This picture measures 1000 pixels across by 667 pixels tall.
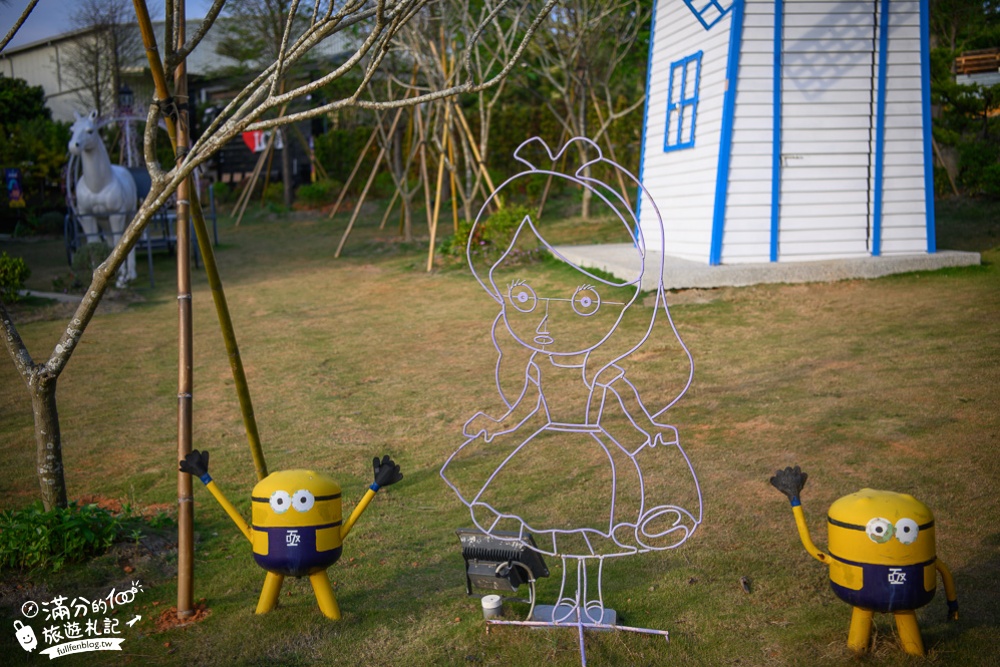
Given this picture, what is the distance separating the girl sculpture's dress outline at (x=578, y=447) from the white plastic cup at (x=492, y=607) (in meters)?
0.22

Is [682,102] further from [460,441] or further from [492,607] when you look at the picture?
[492,607]

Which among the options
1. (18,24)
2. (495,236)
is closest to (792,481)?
(18,24)

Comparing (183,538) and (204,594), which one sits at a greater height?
(183,538)

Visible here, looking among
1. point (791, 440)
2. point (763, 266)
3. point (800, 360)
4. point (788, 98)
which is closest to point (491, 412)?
point (791, 440)

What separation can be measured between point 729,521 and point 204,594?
2434mm

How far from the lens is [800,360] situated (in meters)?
6.85

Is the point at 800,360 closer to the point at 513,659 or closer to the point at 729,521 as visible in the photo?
the point at 729,521

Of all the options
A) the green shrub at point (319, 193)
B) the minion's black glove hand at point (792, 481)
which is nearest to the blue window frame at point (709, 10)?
the minion's black glove hand at point (792, 481)

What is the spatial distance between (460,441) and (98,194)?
34.1ft

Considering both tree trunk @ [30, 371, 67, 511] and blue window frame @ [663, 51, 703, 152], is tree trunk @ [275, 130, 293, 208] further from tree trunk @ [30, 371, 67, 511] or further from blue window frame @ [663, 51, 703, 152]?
tree trunk @ [30, 371, 67, 511]

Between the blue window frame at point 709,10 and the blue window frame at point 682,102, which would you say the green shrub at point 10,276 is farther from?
the blue window frame at point 709,10

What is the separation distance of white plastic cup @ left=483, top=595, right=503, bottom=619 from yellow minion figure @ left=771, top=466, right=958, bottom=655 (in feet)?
3.96

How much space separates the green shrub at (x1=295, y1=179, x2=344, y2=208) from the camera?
80.4 feet

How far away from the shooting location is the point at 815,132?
32.2 ft
